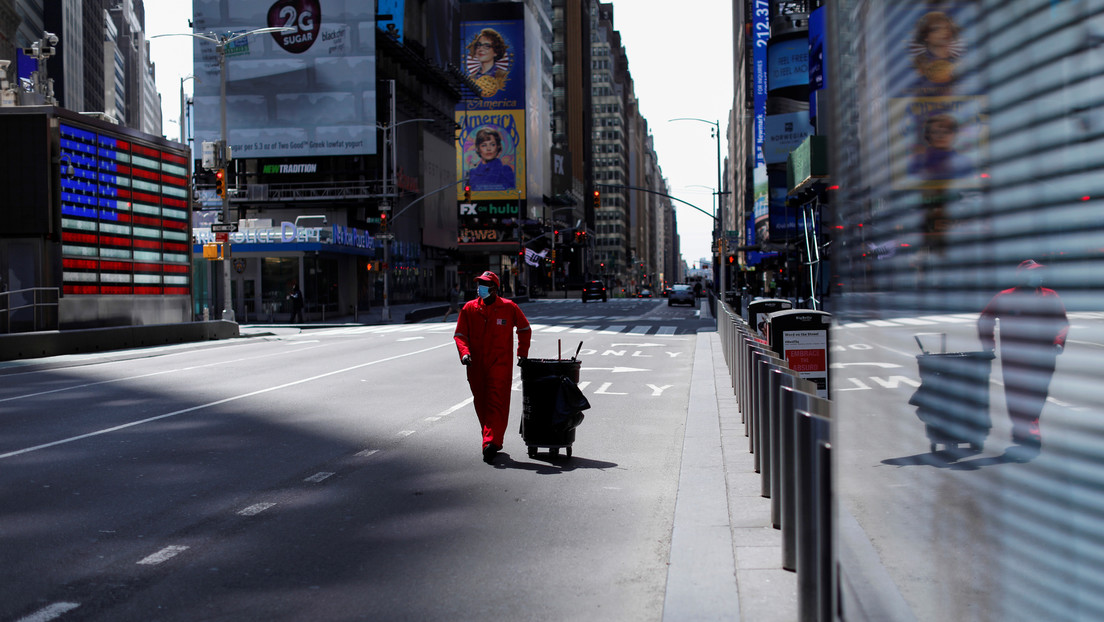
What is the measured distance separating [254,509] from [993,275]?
6.49m

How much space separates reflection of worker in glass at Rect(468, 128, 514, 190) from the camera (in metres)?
120

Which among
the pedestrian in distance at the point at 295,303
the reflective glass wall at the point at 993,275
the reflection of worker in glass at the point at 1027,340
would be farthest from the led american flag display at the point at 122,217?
the reflection of worker in glass at the point at 1027,340

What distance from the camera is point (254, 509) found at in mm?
7438

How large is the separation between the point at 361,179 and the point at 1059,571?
226ft

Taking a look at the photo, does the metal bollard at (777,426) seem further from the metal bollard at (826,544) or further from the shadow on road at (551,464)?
the shadow on road at (551,464)

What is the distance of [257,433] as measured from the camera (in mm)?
11281

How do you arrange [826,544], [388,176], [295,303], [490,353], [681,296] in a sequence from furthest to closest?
[388,176], [681,296], [295,303], [490,353], [826,544]

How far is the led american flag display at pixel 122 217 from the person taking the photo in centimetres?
2531

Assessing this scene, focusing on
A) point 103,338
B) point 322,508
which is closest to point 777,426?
point 322,508

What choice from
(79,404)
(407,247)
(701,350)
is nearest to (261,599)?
(79,404)

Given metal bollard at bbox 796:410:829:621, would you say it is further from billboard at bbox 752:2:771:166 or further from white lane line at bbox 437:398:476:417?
billboard at bbox 752:2:771:166

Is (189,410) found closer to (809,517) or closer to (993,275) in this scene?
(809,517)

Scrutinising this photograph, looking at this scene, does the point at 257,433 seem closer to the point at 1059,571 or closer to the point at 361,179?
the point at 1059,571

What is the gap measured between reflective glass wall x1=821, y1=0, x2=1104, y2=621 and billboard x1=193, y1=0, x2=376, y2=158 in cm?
6569
